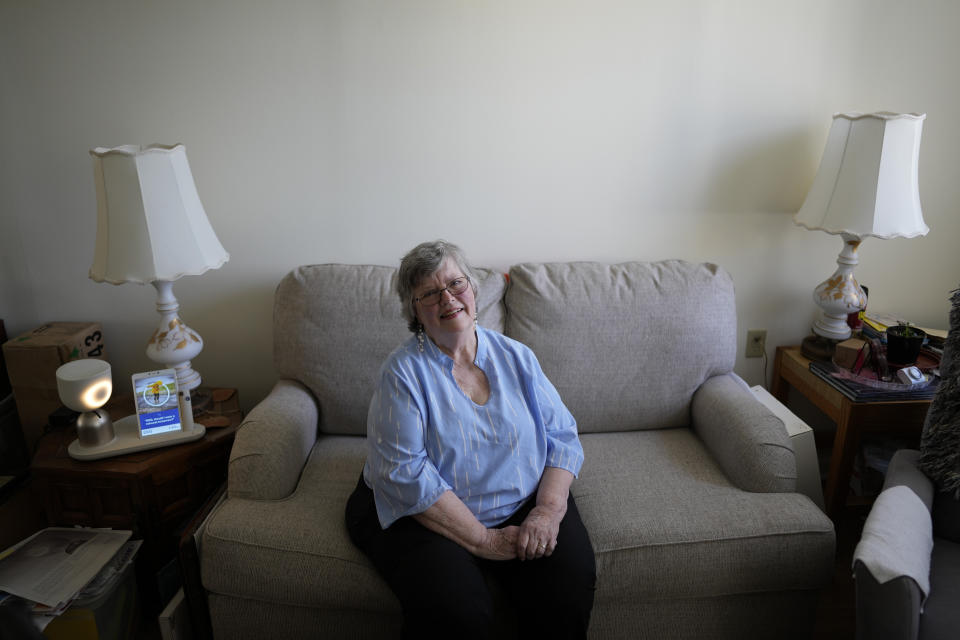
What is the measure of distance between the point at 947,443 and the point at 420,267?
135cm

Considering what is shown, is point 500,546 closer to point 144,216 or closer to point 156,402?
point 156,402

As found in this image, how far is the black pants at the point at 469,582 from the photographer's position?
123 centimetres

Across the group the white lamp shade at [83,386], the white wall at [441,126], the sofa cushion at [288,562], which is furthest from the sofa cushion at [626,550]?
the white wall at [441,126]

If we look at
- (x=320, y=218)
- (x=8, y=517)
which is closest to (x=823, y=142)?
(x=320, y=218)

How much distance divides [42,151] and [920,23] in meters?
3.00

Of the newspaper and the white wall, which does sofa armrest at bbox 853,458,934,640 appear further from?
the newspaper

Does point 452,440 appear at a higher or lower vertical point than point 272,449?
higher

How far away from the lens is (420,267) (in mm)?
1400

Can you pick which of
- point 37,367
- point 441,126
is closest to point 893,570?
point 441,126

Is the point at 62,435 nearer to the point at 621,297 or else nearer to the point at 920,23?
the point at 621,297

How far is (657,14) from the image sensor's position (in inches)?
78.2

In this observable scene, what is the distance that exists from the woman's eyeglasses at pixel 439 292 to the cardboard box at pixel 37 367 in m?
1.33

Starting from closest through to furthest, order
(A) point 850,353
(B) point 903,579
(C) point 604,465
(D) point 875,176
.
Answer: (B) point 903,579
(C) point 604,465
(D) point 875,176
(A) point 850,353

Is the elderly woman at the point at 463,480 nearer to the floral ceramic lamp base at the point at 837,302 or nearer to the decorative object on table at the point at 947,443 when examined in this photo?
the decorative object on table at the point at 947,443
